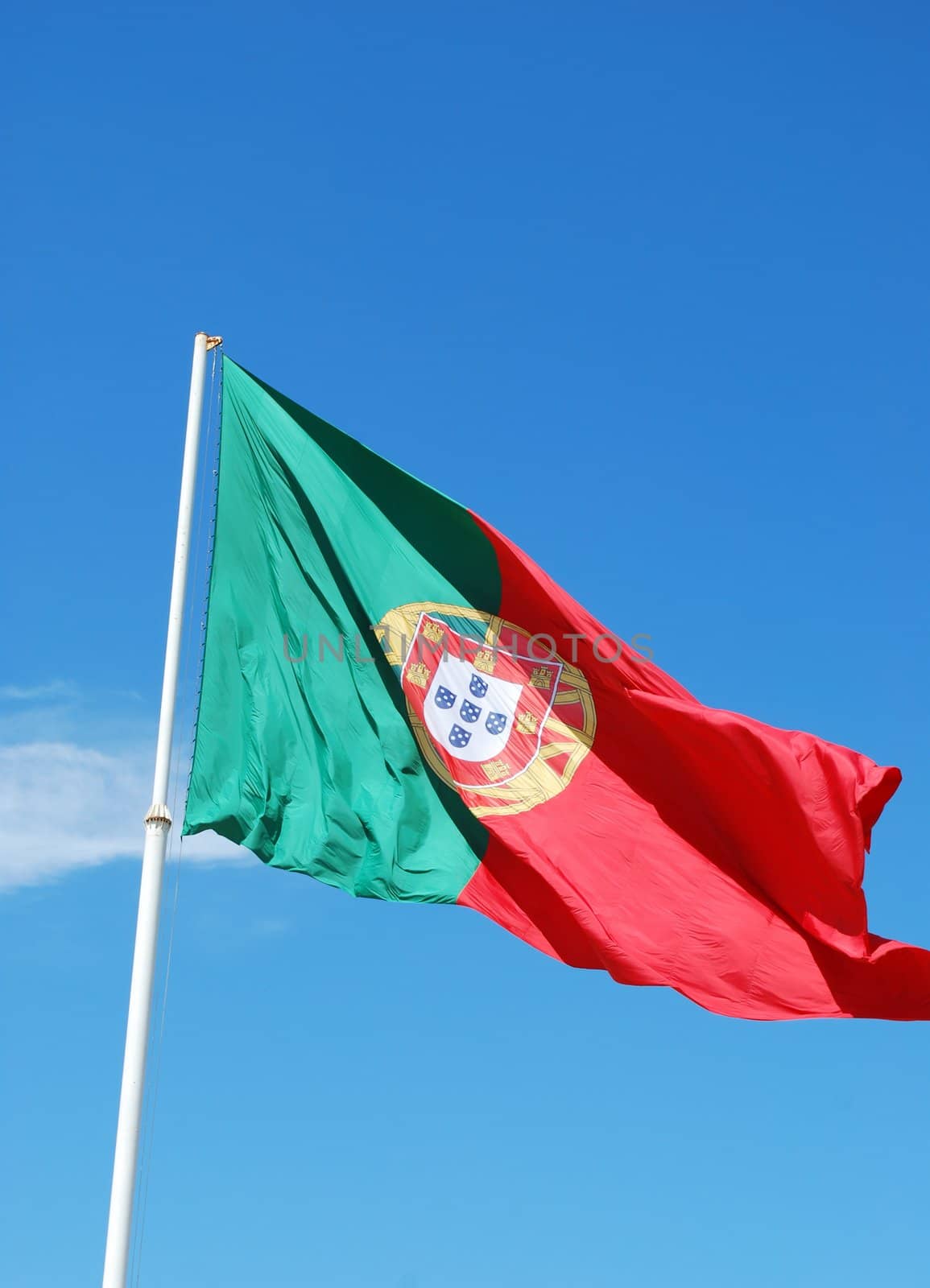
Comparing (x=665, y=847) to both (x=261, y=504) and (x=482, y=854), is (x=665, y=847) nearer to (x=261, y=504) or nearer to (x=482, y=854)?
(x=482, y=854)

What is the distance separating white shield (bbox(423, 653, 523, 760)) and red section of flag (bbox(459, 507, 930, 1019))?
2.63 ft

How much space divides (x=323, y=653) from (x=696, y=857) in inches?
181

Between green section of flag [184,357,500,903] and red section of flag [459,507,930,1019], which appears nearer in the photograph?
green section of flag [184,357,500,903]

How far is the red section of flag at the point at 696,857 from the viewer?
1647cm

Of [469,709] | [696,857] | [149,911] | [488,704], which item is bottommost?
[149,911]

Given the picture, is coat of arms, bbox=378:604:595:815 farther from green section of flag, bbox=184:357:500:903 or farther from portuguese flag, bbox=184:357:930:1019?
green section of flag, bbox=184:357:500:903

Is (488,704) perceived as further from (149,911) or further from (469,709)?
(149,911)

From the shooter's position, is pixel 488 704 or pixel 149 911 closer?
pixel 149 911

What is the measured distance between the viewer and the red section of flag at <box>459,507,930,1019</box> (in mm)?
16469

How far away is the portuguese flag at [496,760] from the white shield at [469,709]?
3 centimetres

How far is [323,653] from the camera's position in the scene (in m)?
16.6

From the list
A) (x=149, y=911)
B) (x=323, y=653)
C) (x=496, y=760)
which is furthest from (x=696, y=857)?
(x=149, y=911)

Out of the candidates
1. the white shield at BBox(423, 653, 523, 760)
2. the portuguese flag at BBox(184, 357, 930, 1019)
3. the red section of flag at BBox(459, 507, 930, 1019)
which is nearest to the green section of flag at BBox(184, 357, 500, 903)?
the portuguese flag at BBox(184, 357, 930, 1019)

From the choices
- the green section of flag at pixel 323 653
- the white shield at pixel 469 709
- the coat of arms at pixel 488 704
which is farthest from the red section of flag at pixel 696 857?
the white shield at pixel 469 709
